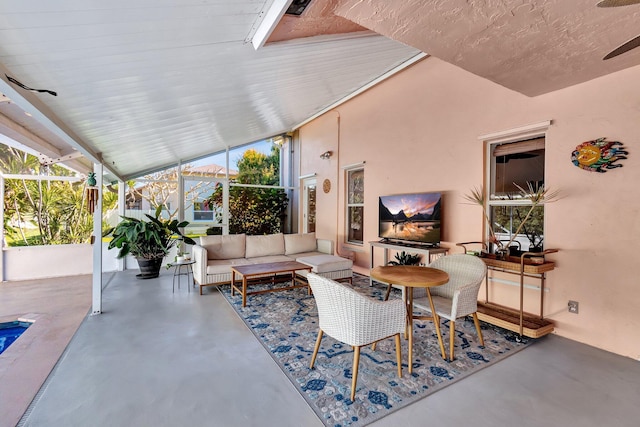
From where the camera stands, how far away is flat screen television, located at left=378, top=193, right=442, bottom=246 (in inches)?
160

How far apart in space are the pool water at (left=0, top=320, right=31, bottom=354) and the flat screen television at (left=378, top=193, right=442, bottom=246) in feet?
16.4

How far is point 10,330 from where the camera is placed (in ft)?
11.2

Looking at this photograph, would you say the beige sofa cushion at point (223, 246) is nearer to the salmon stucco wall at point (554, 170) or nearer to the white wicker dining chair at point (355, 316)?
the salmon stucco wall at point (554, 170)

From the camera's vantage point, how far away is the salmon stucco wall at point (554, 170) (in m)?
2.59

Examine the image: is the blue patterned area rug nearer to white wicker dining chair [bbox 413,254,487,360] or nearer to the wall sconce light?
white wicker dining chair [bbox 413,254,487,360]

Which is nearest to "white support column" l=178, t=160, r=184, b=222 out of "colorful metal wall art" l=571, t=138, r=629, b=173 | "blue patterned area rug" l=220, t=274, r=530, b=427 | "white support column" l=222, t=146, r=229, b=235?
"white support column" l=222, t=146, r=229, b=235

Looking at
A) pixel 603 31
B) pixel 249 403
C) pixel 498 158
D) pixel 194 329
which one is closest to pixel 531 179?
→ pixel 498 158

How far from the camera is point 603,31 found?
6.04ft

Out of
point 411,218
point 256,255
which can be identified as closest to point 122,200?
point 256,255

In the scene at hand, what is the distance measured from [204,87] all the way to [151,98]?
0.53m

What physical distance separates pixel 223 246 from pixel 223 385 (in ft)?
10.0

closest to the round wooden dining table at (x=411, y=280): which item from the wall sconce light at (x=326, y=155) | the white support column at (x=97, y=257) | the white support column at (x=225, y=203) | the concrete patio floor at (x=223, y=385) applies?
the concrete patio floor at (x=223, y=385)

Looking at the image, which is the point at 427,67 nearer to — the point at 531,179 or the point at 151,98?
the point at 531,179

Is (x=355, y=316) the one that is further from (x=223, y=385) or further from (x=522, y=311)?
(x=522, y=311)
